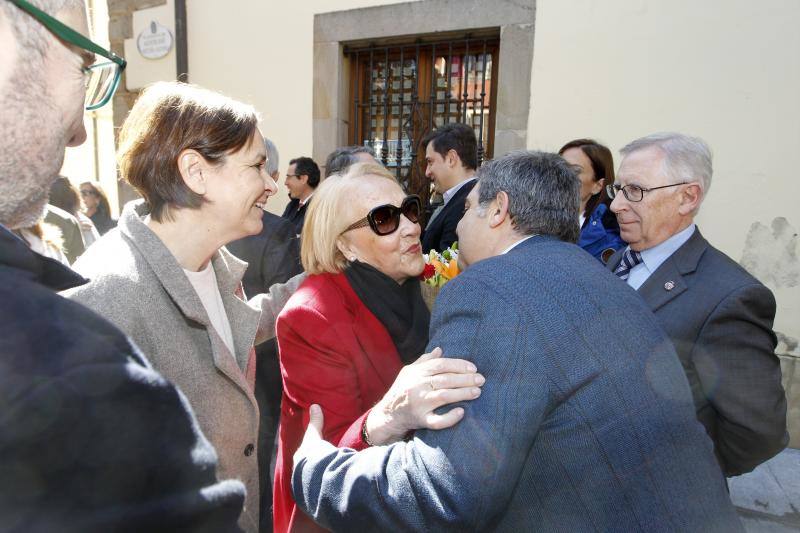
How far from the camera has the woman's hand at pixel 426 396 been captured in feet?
3.49

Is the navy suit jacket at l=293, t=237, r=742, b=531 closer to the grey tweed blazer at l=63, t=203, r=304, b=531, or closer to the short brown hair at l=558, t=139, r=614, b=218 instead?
the grey tweed blazer at l=63, t=203, r=304, b=531

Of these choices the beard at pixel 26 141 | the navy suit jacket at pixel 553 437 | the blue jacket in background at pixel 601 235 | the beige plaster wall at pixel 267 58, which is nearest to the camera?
the beard at pixel 26 141

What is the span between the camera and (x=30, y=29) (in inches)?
29.4

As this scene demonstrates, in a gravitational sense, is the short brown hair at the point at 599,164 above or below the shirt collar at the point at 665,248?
above

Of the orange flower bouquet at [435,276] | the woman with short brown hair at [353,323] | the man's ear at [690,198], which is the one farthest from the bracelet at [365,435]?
the man's ear at [690,198]

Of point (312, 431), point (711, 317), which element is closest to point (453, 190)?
point (711, 317)

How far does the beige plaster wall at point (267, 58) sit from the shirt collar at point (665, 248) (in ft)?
14.1

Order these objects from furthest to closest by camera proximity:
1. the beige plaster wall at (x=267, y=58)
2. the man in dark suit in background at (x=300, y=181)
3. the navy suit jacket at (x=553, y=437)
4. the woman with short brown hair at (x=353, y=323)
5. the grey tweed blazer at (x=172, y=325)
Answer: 1. the beige plaster wall at (x=267, y=58)
2. the man in dark suit in background at (x=300, y=181)
3. the woman with short brown hair at (x=353, y=323)
4. the grey tweed blazer at (x=172, y=325)
5. the navy suit jacket at (x=553, y=437)

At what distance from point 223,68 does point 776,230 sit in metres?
5.87

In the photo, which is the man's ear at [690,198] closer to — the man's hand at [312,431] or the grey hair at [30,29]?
the man's hand at [312,431]

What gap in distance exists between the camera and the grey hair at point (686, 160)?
226 cm

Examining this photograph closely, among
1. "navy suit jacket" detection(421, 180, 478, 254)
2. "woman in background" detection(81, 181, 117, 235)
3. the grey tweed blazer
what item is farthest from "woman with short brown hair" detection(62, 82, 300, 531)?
"woman in background" detection(81, 181, 117, 235)

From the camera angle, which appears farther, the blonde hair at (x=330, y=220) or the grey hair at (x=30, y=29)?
the blonde hair at (x=330, y=220)

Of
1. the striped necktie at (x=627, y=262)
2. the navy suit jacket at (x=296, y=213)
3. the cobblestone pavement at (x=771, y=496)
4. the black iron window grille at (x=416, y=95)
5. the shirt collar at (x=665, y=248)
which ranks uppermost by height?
the black iron window grille at (x=416, y=95)
